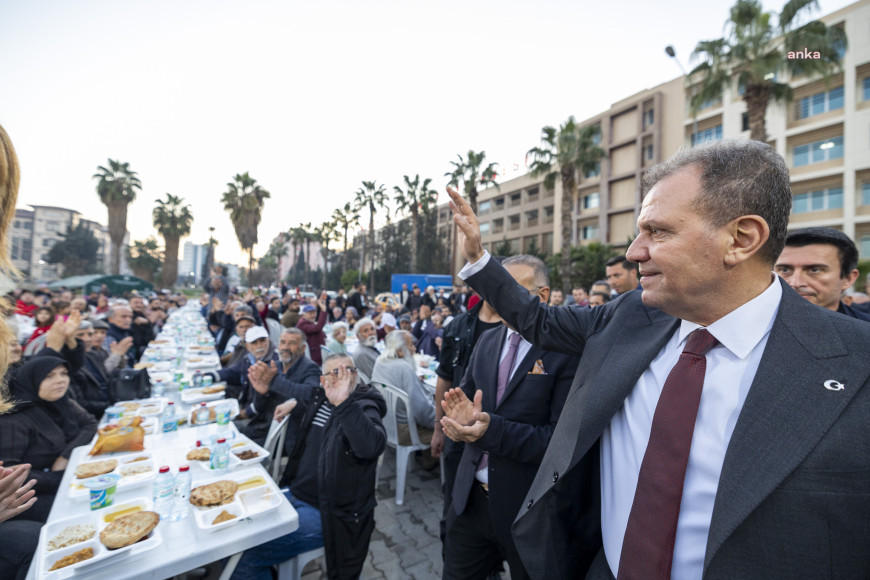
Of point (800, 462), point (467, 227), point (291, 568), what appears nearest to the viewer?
point (800, 462)

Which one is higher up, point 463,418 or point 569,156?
point 569,156

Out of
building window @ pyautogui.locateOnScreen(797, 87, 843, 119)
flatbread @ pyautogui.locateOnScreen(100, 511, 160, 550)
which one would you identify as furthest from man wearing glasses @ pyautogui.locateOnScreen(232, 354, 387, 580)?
building window @ pyautogui.locateOnScreen(797, 87, 843, 119)

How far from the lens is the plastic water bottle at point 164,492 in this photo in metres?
2.27

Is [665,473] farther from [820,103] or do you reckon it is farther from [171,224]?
[171,224]

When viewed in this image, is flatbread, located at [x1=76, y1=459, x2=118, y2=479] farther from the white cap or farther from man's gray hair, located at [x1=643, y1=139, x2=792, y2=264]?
man's gray hair, located at [x1=643, y1=139, x2=792, y2=264]

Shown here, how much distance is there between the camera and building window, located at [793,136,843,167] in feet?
63.7

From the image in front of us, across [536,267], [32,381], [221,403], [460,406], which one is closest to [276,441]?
[221,403]

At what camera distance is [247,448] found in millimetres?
3043

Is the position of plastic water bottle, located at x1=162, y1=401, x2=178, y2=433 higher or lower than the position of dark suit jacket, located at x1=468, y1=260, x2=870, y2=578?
lower

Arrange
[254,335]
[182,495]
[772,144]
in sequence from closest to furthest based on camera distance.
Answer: [182,495]
[254,335]
[772,144]

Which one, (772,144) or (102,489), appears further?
(772,144)

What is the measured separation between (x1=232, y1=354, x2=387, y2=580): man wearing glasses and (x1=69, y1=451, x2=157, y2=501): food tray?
892 millimetres

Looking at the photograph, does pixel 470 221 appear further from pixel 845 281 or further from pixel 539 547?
pixel 845 281

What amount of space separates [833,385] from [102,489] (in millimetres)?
3497
